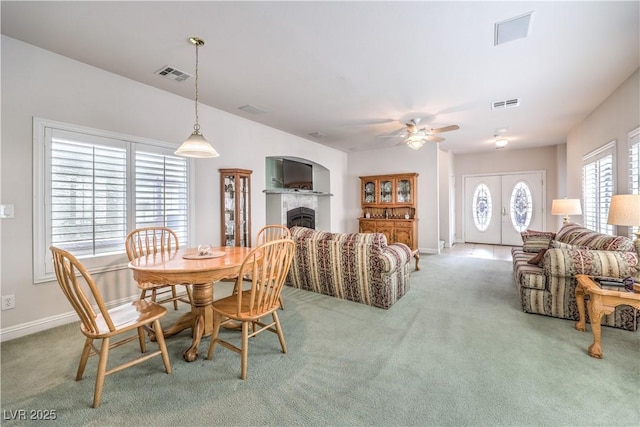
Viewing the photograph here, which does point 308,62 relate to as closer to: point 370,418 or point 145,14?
point 145,14

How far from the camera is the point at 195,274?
1.97 meters

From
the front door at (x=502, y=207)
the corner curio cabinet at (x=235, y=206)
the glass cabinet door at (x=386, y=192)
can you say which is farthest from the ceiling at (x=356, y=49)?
the front door at (x=502, y=207)

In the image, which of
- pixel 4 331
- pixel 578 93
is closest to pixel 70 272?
pixel 4 331

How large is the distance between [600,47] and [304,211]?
5199mm

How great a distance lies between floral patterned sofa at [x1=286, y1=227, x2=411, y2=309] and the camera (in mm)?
3121

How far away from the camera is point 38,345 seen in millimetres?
2385

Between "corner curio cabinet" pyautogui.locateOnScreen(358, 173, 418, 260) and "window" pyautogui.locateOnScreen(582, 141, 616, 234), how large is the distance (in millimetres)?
2984

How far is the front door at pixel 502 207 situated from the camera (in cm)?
745

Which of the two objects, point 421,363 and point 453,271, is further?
point 453,271

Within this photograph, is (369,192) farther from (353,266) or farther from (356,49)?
(356,49)

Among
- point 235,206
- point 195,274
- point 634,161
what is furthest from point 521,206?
point 195,274

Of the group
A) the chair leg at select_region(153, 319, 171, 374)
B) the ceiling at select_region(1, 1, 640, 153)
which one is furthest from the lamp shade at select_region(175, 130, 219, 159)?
the chair leg at select_region(153, 319, 171, 374)

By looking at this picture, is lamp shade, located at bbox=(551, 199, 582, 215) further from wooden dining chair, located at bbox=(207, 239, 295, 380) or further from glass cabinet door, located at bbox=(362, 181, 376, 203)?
wooden dining chair, located at bbox=(207, 239, 295, 380)

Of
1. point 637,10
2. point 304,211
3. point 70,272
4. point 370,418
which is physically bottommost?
point 370,418
